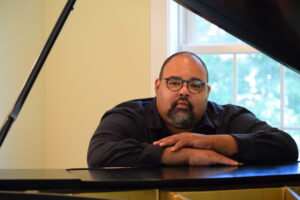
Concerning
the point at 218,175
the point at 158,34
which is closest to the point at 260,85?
the point at 158,34

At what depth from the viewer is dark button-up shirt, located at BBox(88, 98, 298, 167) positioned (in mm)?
1980

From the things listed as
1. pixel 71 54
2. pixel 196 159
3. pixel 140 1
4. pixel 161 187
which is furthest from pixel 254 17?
pixel 71 54

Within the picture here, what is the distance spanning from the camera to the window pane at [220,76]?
135 inches

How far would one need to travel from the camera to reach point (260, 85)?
341 cm

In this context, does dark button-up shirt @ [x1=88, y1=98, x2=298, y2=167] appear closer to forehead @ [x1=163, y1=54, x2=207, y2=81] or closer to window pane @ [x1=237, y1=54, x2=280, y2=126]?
forehead @ [x1=163, y1=54, x2=207, y2=81]

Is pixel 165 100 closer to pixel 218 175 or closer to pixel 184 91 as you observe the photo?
pixel 184 91

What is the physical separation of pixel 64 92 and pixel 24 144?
395 mm

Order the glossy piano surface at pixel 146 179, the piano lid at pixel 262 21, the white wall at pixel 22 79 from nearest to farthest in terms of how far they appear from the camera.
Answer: the glossy piano surface at pixel 146 179
the piano lid at pixel 262 21
the white wall at pixel 22 79

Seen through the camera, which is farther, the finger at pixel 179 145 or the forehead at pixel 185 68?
the forehead at pixel 185 68

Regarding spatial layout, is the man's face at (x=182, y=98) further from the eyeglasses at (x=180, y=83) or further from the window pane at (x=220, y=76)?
the window pane at (x=220, y=76)

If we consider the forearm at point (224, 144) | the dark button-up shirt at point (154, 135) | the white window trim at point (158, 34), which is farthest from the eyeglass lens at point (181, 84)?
the white window trim at point (158, 34)

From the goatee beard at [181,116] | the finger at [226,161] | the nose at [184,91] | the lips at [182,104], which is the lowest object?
the finger at [226,161]

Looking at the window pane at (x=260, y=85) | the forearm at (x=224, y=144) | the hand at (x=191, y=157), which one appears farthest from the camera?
the window pane at (x=260, y=85)

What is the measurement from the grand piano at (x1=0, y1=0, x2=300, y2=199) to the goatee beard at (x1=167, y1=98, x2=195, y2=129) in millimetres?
613
